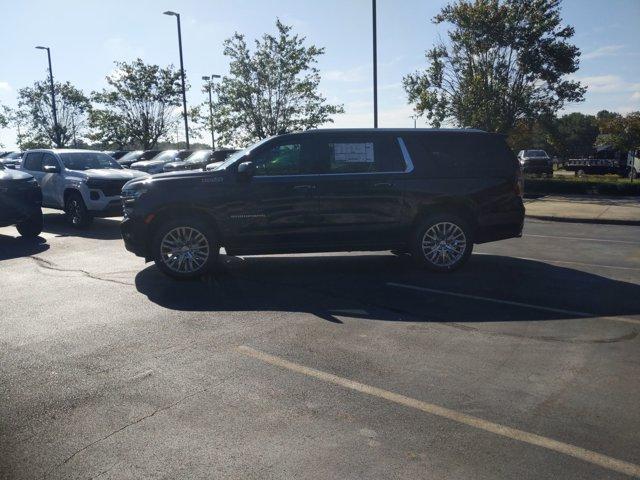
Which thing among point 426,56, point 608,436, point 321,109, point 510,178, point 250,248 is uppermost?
point 426,56

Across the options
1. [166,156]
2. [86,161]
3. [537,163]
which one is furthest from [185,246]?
[537,163]

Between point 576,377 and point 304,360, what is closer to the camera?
point 576,377

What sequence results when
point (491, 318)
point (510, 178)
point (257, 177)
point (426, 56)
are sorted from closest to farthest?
point (491, 318) < point (257, 177) < point (510, 178) < point (426, 56)

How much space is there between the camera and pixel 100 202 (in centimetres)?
1246

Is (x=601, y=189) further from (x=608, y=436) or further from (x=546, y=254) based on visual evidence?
(x=608, y=436)

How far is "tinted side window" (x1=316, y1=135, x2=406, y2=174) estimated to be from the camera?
25.4 feet

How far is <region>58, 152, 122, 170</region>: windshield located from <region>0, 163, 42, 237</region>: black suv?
1.98 meters

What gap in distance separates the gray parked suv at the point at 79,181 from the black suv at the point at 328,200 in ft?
16.3

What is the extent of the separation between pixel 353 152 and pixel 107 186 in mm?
7109

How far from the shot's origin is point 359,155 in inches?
308

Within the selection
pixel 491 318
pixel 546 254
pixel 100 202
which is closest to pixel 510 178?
pixel 546 254

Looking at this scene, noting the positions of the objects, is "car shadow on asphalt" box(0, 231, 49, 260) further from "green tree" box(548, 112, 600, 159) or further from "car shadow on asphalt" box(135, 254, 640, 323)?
"green tree" box(548, 112, 600, 159)

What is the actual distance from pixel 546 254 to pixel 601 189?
13249mm

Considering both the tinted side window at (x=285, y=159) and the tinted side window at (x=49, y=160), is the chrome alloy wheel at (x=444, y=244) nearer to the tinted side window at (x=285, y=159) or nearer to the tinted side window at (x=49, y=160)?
the tinted side window at (x=285, y=159)
